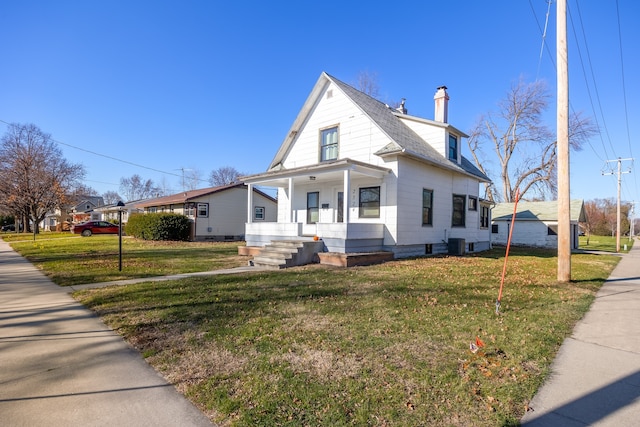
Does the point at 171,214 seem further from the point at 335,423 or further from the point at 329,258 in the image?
the point at 335,423

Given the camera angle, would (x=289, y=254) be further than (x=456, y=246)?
No

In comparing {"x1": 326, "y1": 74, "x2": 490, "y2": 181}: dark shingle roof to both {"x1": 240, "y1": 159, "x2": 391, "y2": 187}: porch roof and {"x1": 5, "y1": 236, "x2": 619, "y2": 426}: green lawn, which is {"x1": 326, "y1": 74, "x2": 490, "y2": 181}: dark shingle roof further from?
{"x1": 5, "y1": 236, "x2": 619, "y2": 426}: green lawn

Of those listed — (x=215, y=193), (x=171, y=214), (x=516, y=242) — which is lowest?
(x=516, y=242)

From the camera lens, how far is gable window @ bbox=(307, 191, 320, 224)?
1568 cm

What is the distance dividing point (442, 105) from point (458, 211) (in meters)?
5.34

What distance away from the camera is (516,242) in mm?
28344

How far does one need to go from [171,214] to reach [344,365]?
22.3 meters

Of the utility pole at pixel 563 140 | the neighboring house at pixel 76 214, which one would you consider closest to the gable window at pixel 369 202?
Answer: the utility pole at pixel 563 140

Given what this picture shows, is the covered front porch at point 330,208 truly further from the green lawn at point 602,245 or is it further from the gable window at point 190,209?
the green lawn at point 602,245

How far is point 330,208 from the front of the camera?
1510 cm

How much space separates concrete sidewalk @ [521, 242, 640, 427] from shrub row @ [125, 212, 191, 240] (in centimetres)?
2242

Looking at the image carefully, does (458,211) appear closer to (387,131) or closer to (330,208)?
(387,131)

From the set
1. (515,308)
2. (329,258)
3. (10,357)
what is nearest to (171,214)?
(329,258)

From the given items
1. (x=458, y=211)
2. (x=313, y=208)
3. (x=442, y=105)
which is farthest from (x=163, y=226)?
(x=442, y=105)
